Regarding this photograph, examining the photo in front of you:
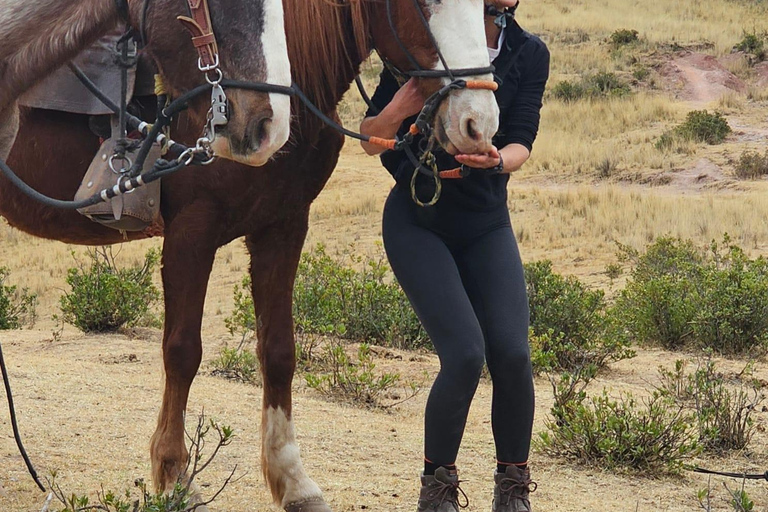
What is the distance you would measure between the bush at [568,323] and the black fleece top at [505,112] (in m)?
3.46

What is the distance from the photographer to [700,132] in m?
18.8

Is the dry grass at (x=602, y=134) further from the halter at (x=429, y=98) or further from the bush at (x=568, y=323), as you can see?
the halter at (x=429, y=98)

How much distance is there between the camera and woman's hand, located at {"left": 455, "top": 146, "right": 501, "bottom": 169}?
11.0 feet

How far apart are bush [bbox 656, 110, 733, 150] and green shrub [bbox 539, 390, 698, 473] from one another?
14.1 metres

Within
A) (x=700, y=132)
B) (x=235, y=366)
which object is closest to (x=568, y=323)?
(x=235, y=366)

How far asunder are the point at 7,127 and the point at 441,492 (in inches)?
74.2

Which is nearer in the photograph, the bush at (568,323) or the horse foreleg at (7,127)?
the horse foreleg at (7,127)

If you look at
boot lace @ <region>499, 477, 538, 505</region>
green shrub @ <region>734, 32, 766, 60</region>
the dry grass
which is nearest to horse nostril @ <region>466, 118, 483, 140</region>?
boot lace @ <region>499, 477, 538, 505</region>

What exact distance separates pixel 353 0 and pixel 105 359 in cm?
410

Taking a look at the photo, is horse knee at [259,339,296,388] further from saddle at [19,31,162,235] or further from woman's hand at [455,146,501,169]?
woman's hand at [455,146,501,169]

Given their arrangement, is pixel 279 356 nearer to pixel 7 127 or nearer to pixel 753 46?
pixel 7 127

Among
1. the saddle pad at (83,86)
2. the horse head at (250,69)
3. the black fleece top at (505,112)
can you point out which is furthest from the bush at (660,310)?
the horse head at (250,69)

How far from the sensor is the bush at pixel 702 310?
773cm

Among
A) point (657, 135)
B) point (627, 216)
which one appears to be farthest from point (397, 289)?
point (657, 135)
